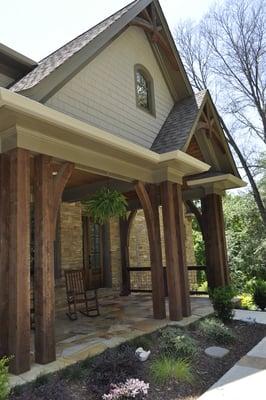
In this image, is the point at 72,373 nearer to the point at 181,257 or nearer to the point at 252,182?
the point at 181,257

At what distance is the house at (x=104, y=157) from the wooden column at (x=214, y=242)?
24 mm

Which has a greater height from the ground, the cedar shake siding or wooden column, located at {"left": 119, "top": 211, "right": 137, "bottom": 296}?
the cedar shake siding

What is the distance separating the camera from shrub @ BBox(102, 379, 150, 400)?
3.09m

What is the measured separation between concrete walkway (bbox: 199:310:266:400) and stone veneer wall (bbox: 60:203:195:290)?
4713mm

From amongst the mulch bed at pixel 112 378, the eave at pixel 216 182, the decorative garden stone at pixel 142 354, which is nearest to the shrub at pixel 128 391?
the mulch bed at pixel 112 378

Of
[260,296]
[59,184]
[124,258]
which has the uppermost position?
[59,184]

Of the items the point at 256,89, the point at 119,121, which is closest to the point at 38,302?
→ the point at 119,121

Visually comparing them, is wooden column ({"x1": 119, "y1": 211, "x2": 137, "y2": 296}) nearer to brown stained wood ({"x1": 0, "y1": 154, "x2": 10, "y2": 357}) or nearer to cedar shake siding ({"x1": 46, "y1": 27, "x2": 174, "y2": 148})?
cedar shake siding ({"x1": 46, "y1": 27, "x2": 174, "y2": 148})

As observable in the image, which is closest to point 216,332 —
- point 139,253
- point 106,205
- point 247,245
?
point 106,205

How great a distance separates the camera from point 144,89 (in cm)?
685

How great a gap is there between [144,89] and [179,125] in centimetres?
109

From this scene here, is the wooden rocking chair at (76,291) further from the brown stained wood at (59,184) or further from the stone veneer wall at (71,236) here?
the brown stained wood at (59,184)

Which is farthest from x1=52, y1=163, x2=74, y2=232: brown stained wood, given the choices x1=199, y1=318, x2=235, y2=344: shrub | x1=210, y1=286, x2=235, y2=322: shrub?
x1=210, y1=286, x2=235, y2=322: shrub

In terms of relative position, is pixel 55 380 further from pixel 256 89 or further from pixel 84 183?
pixel 256 89
